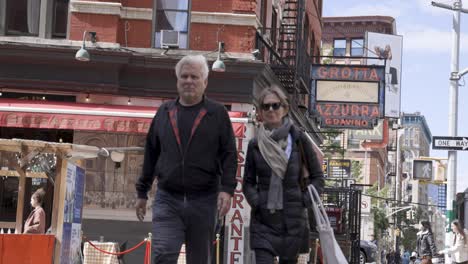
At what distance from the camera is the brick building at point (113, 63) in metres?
19.9

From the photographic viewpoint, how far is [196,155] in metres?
6.73

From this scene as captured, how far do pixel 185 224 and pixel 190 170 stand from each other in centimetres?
40

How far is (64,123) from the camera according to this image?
18.3 m

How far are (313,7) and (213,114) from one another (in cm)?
2759

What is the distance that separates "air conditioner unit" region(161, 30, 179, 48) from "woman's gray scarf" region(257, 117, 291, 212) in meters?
12.8

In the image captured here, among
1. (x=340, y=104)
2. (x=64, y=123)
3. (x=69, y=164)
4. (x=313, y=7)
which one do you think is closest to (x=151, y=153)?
(x=69, y=164)

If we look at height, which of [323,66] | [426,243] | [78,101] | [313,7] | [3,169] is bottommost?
[426,243]

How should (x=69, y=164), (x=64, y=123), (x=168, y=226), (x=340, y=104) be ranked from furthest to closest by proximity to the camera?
1. (x=340, y=104)
2. (x=64, y=123)
3. (x=69, y=164)
4. (x=168, y=226)

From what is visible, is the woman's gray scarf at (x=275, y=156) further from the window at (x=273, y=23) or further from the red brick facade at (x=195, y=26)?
the window at (x=273, y=23)

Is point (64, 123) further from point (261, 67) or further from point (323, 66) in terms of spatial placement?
point (323, 66)

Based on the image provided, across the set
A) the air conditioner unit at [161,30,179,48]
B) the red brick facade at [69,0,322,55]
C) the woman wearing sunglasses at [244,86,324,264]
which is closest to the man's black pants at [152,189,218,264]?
the woman wearing sunglasses at [244,86,324,264]

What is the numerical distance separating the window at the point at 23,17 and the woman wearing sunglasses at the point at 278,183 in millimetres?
14018

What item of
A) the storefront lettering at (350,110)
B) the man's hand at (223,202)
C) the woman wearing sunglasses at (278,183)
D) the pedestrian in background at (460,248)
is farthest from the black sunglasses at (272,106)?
the storefront lettering at (350,110)

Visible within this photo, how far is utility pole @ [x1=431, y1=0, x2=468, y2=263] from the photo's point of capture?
85.4 feet
